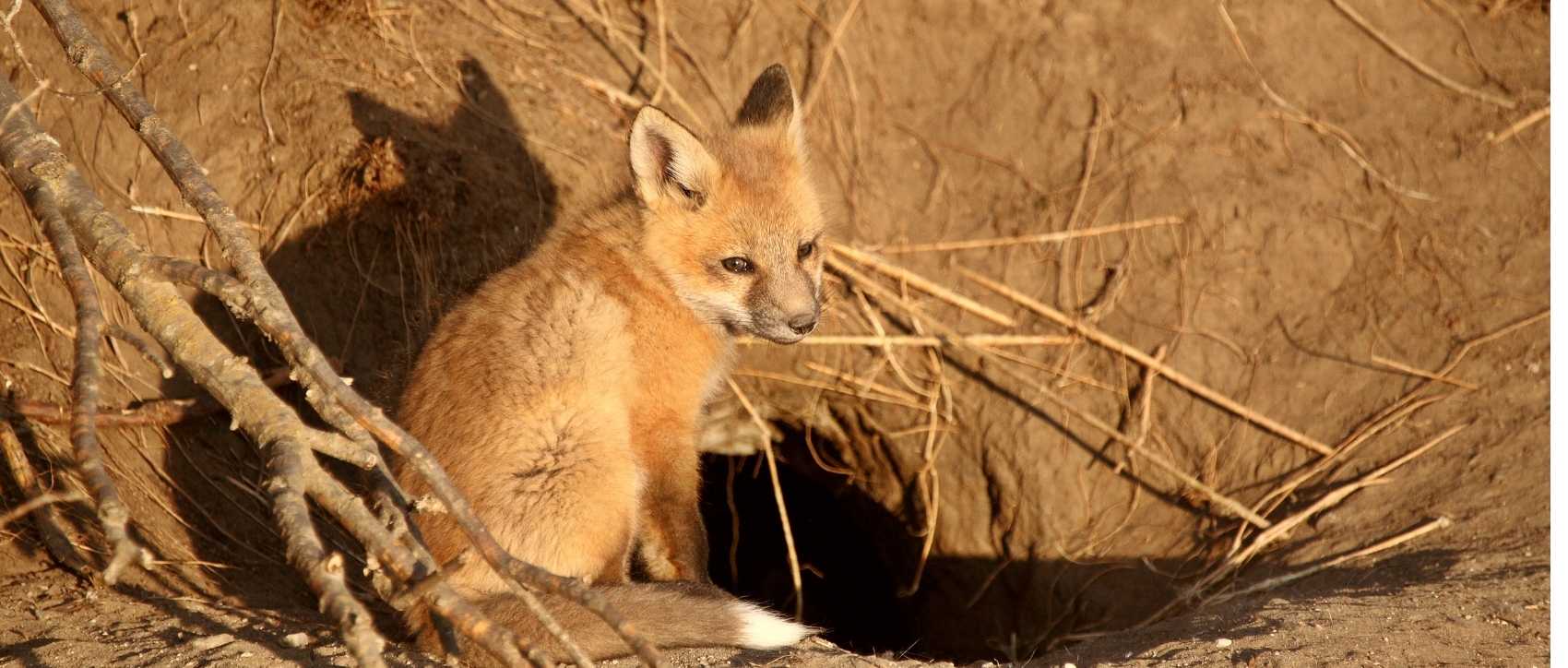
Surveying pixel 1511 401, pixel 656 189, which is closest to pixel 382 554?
pixel 656 189

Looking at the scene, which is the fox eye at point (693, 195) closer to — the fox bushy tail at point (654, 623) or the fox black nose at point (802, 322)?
the fox black nose at point (802, 322)

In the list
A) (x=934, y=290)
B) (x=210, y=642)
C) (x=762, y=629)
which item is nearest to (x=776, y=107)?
(x=934, y=290)

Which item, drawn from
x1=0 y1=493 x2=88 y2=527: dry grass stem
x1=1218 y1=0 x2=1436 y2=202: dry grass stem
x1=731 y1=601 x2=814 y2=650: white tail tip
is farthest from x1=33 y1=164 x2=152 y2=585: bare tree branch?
x1=1218 y1=0 x2=1436 y2=202: dry grass stem

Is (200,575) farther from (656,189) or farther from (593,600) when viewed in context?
(593,600)

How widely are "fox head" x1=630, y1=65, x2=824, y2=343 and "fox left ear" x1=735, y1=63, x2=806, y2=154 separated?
1.18ft

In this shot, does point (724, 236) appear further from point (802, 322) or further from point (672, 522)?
point (672, 522)

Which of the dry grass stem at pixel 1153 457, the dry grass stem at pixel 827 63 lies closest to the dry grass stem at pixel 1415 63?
the dry grass stem at pixel 1153 457

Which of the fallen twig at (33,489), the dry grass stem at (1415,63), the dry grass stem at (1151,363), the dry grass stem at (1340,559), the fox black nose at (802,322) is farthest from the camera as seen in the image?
the dry grass stem at (1415,63)

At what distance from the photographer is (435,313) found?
4.09m

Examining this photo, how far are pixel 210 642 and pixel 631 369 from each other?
137 cm

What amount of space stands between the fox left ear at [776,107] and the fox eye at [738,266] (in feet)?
2.02

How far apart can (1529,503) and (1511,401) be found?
0.66 meters

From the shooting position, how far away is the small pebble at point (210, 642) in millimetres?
2846

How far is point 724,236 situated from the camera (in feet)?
11.5
